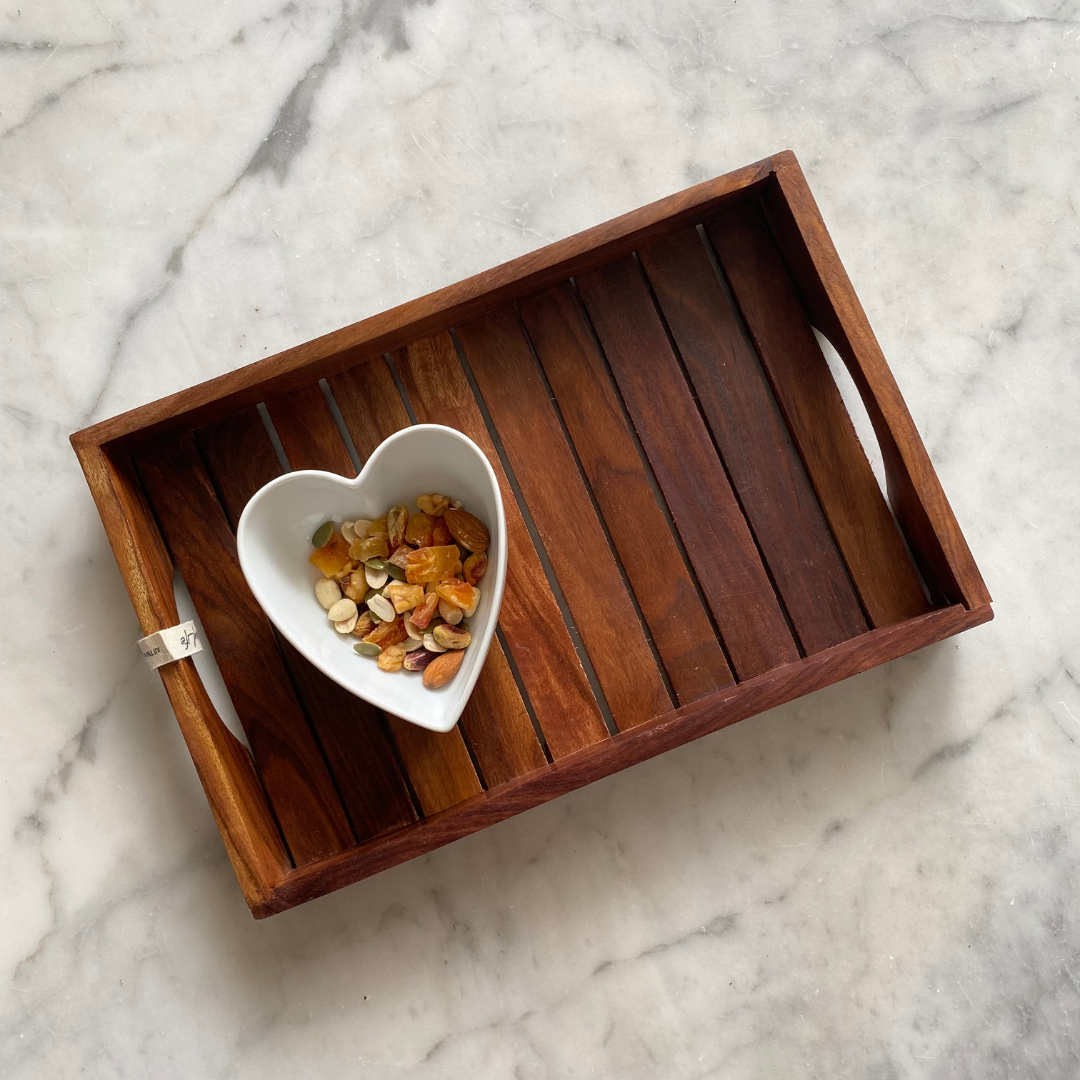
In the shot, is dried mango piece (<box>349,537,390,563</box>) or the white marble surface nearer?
dried mango piece (<box>349,537,390,563</box>)

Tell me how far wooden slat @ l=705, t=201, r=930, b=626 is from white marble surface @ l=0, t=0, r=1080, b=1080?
0.47 feet

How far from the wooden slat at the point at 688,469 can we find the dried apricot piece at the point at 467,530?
15 cm

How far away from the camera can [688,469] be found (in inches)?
27.3

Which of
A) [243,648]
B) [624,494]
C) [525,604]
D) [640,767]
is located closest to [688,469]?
[624,494]

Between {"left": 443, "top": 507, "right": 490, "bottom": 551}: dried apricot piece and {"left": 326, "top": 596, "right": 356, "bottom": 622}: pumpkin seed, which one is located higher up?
{"left": 443, "top": 507, "right": 490, "bottom": 551}: dried apricot piece

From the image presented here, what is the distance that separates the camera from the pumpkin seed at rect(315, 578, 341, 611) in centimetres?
67

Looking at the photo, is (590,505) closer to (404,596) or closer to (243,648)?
(404,596)

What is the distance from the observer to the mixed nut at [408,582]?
2.15ft

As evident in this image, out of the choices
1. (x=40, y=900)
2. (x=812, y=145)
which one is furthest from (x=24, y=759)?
(x=812, y=145)

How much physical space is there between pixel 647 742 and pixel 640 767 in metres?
0.16

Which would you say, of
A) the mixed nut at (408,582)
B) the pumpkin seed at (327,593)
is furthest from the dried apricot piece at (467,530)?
the pumpkin seed at (327,593)

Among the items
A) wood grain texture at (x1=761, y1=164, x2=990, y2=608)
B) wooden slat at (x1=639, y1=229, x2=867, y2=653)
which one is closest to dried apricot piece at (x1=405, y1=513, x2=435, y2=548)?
wooden slat at (x1=639, y1=229, x2=867, y2=653)

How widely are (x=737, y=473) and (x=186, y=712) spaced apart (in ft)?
1.49

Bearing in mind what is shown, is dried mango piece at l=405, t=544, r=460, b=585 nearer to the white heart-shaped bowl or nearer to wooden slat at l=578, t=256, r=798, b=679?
the white heart-shaped bowl
